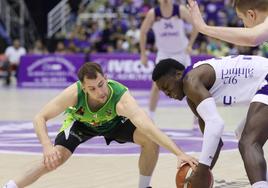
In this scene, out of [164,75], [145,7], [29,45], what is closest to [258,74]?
[164,75]

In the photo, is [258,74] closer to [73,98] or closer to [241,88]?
[241,88]

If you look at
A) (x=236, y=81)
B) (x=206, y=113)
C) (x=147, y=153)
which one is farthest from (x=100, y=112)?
(x=236, y=81)

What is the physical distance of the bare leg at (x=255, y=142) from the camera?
4867 mm

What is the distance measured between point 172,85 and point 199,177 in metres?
0.79

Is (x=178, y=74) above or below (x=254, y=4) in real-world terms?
below

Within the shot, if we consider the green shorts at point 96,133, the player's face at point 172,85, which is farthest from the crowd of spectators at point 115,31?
the player's face at point 172,85

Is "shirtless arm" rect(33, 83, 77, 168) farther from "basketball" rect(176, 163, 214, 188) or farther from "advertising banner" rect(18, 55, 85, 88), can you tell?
"advertising banner" rect(18, 55, 85, 88)

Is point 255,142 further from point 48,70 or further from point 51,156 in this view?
point 48,70

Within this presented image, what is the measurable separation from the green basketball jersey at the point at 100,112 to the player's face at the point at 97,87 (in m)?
0.15

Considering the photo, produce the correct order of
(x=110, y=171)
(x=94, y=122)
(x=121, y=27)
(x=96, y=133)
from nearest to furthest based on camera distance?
(x=94, y=122) < (x=96, y=133) < (x=110, y=171) < (x=121, y=27)

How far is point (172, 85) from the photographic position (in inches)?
222

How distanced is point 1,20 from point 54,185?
891 inches

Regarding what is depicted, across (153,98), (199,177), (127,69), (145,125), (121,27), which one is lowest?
(127,69)

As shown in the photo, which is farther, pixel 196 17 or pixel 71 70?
pixel 71 70
